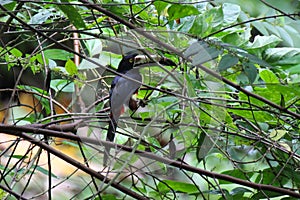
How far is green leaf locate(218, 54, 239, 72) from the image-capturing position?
0.52 metres

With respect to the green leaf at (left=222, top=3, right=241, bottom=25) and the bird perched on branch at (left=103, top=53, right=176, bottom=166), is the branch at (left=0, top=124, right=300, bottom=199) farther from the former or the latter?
the green leaf at (left=222, top=3, right=241, bottom=25)

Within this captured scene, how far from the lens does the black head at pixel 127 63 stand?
0.47 m

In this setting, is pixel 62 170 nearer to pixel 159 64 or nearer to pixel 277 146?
pixel 277 146

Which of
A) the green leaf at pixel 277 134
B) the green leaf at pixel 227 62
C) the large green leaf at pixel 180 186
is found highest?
the green leaf at pixel 227 62

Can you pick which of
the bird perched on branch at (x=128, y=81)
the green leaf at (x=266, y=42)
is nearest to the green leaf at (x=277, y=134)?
the green leaf at (x=266, y=42)

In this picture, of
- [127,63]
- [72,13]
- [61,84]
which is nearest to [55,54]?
[61,84]

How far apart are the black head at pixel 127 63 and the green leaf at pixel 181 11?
0.11 meters

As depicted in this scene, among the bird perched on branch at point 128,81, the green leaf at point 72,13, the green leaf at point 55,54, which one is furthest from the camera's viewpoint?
the green leaf at point 55,54

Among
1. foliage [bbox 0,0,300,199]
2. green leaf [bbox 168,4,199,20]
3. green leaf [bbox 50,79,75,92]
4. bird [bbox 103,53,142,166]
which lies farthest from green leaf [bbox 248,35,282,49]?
green leaf [bbox 50,79,75,92]

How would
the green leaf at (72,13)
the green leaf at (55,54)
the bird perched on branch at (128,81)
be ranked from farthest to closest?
the green leaf at (55,54) < the green leaf at (72,13) < the bird perched on branch at (128,81)

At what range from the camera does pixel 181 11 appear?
1.81ft

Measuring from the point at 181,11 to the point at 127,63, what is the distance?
0.13m

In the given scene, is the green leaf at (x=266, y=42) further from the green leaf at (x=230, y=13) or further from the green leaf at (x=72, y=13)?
the green leaf at (x=72, y=13)

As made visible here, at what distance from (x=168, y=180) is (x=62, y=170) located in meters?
0.65
